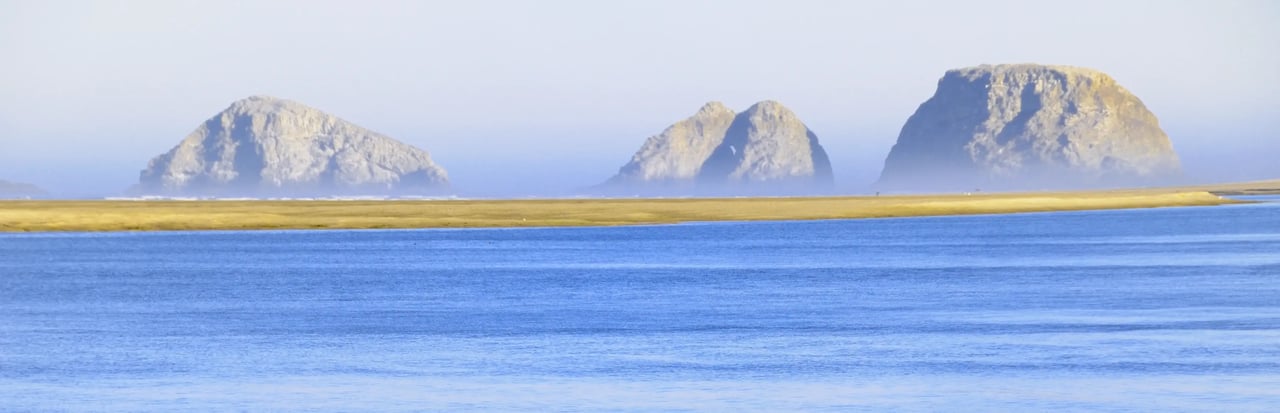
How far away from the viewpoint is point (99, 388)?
2783cm

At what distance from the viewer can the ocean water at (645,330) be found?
26875 millimetres

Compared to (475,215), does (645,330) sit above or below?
above

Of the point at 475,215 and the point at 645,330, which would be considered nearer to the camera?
the point at 645,330

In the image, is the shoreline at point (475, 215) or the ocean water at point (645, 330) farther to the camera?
the shoreline at point (475, 215)

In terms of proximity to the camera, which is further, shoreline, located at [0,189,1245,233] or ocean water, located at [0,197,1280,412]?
shoreline, located at [0,189,1245,233]

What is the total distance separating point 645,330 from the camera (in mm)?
37219

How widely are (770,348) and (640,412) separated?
28.4 feet

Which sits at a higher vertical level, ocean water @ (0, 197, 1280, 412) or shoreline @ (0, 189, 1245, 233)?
ocean water @ (0, 197, 1280, 412)

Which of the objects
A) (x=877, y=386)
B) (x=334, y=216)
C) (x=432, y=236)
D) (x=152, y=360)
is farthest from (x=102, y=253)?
(x=877, y=386)

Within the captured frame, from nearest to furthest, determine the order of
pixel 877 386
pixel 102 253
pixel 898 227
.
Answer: pixel 877 386
pixel 102 253
pixel 898 227

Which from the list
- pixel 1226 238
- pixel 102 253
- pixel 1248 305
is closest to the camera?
pixel 1248 305

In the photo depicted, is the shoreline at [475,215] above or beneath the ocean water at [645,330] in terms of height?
beneath

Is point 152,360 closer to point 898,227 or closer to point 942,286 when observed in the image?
point 942,286

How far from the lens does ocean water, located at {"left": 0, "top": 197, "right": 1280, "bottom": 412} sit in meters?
26.9
